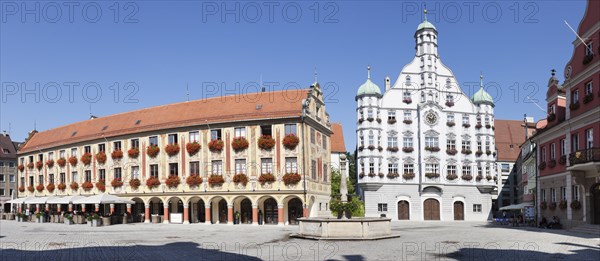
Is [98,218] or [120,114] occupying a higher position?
[120,114]

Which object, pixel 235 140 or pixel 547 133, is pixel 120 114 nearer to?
pixel 235 140

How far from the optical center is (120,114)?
2426 inches

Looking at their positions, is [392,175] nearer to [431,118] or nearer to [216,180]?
[431,118]

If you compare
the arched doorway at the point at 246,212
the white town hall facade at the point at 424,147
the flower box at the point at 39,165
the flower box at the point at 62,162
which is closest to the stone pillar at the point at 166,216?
the arched doorway at the point at 246,212

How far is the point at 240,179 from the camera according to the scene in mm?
47844

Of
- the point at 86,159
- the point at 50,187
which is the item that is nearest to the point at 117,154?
the point at 86,159

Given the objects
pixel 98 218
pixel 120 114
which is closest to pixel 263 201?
pixel 98 218

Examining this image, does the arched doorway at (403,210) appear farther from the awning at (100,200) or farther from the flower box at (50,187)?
the flower box at (50,187)

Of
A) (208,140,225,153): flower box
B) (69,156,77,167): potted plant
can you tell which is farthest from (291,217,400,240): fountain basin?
(69,156,77,167): potted plant

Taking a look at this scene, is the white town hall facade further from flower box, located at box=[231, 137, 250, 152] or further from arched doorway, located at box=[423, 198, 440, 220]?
flower box, located at box=[231, 137, 250, 152]

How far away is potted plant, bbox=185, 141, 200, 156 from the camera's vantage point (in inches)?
1971

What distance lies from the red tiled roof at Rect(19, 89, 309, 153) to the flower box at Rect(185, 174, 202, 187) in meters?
4.45

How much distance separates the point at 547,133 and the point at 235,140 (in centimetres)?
2349

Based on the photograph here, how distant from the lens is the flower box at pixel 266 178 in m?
46.9
